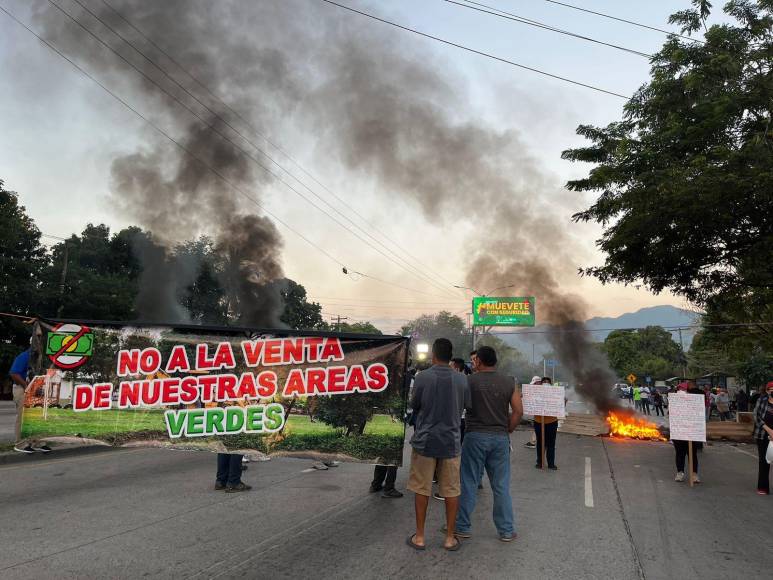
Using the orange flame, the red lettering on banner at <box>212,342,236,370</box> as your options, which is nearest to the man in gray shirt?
the red lettering on banner at <box>212,342,236,370</box>

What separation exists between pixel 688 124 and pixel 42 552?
14981mm

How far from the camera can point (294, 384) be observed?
5.72 meters

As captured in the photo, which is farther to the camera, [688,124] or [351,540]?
[688,124]

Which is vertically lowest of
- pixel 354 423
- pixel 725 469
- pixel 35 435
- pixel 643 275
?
pixel 725 469

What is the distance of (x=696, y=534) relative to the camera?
16.3ft

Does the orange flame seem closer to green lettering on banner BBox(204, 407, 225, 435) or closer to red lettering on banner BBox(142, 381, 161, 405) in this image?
green lettering on banner BBox(204, 407, 225, 435)

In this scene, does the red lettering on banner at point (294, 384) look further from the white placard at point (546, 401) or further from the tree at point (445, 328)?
the tree at point (445, 328)

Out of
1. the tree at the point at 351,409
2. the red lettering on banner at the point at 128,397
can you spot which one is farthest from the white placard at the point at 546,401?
the red lettering on banner at the point at 128,397

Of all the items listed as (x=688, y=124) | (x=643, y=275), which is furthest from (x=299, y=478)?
(x=688, y=124)

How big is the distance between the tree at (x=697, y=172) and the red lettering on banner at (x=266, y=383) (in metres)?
9.67

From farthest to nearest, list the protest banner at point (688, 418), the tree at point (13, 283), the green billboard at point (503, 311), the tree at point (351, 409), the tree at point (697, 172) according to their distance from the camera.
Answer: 1. the green billboard at point (503, 311)
2. the tree at point (13, 283)
3. the tree at point (697, 172)
4. the protest banner at point (688, 418)
5. the tree at point (351, 409)

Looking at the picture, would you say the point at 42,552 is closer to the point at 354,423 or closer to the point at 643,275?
the point at 354,423

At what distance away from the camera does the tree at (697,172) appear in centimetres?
1084

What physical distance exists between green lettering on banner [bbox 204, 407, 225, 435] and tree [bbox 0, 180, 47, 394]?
24.8 meters
